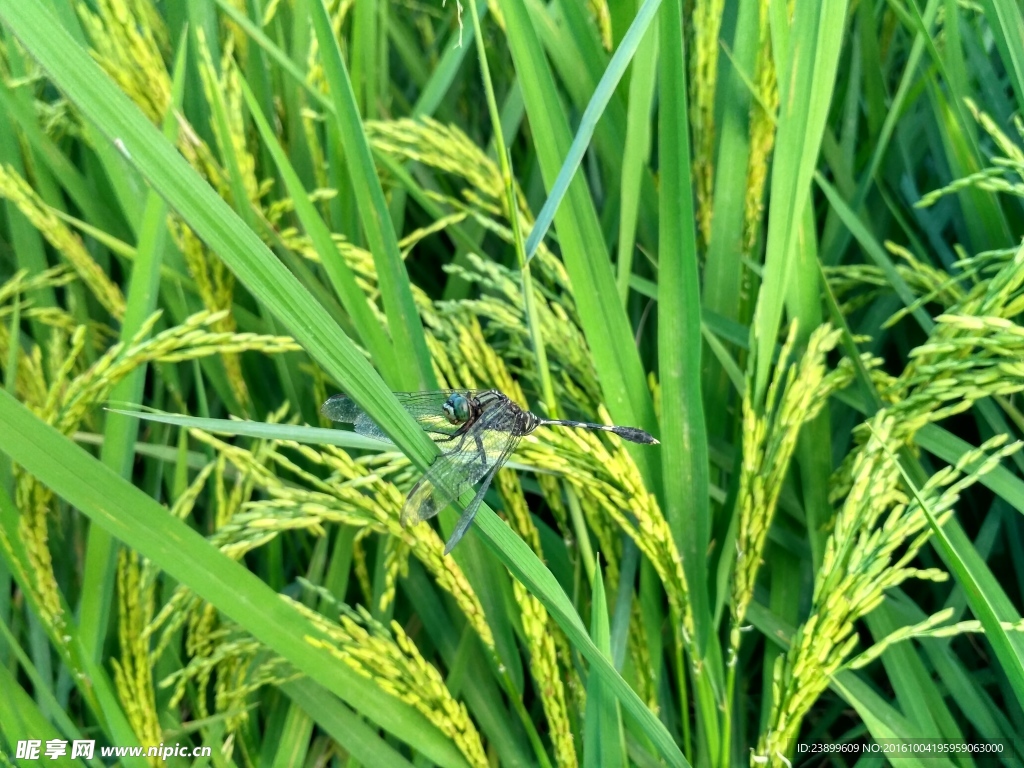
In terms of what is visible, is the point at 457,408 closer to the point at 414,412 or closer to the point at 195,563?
the point at 414,412

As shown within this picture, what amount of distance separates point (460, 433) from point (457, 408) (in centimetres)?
6

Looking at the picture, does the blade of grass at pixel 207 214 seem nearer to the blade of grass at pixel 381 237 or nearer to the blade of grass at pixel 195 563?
the blade of grass at pixel 381 237

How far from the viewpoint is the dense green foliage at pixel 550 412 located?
0.99m

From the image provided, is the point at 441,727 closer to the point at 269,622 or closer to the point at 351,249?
the point at 269,622

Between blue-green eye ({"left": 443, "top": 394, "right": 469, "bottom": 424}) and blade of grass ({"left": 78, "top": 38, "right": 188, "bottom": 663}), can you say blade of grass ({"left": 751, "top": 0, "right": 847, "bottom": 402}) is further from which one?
blade of grass ({"left": 78, "top": 38, "right": 188, "bottom": 663})

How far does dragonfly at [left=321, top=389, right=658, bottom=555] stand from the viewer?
902 mm

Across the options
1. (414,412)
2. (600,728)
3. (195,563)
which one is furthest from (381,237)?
(600,728)

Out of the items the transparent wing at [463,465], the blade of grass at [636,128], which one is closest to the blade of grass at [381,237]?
the transparent wing at [463,465]

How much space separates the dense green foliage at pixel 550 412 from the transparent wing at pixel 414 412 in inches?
1.4

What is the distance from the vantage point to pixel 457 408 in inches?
46.9

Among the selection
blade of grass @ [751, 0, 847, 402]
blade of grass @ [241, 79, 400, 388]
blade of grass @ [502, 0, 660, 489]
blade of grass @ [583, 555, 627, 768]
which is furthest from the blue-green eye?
blade of grass @ [751, 0, 847, 402]

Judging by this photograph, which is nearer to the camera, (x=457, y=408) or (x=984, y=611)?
(x=984, y=611)

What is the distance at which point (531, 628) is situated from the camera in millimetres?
1006

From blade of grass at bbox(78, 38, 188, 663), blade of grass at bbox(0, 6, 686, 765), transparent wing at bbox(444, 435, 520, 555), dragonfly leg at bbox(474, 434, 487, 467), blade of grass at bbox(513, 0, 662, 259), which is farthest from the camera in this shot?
blade of grass at bbox(78, 38, 188, 663)
